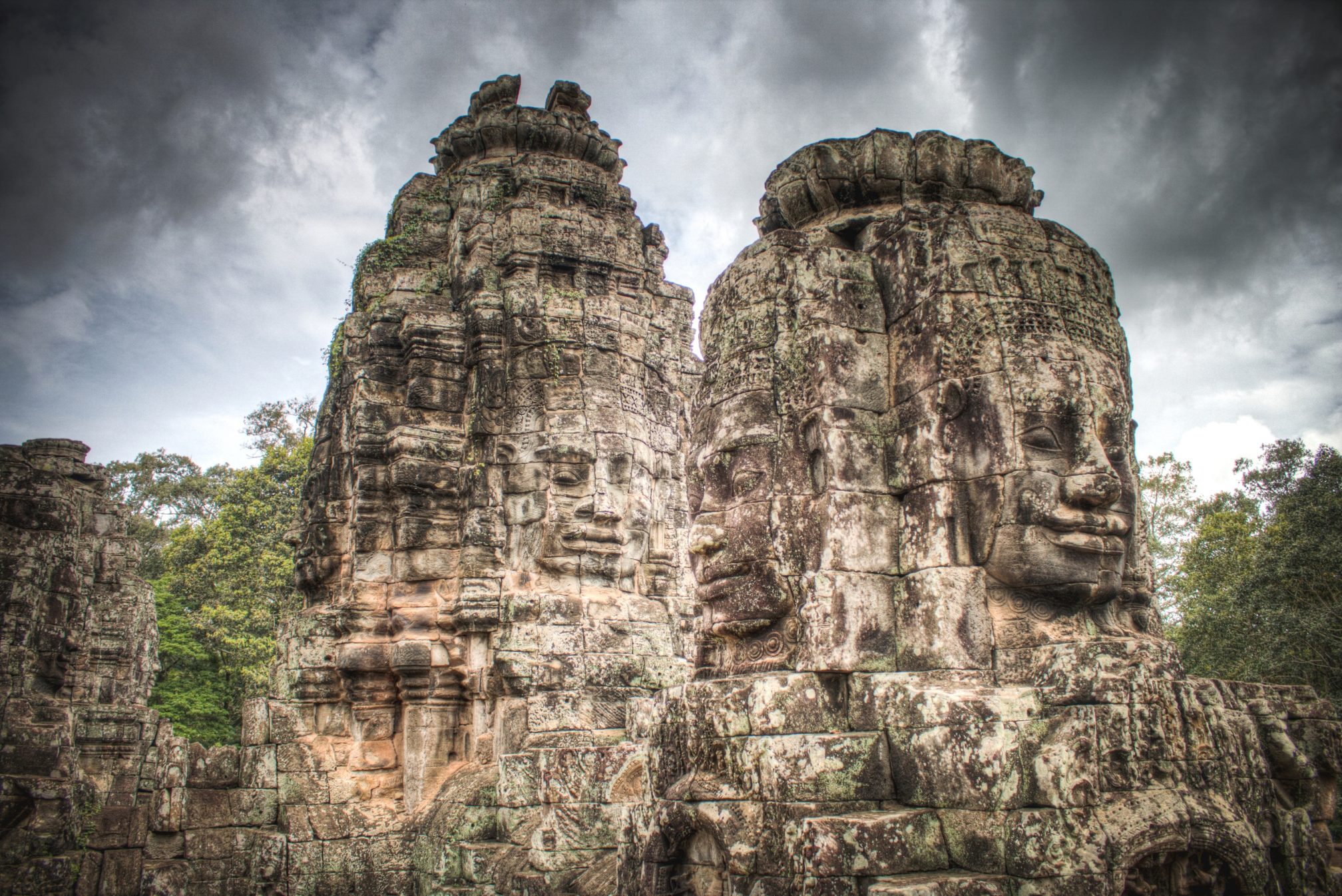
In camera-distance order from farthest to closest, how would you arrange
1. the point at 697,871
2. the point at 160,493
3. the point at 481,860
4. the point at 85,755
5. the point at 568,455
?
the point at 160,493 < the point at 85,755 < the point at 568,455 < the point at 481,860 < the point at 697,871

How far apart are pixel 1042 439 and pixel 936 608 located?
0.95 meters

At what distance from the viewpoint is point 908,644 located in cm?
461

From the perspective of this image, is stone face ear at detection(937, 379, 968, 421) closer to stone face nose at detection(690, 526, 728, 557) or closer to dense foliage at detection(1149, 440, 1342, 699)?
stone face nose at detection(690, 526, 728, 557)

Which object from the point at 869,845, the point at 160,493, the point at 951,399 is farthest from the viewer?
the point at 160,493

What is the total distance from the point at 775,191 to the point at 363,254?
795cm

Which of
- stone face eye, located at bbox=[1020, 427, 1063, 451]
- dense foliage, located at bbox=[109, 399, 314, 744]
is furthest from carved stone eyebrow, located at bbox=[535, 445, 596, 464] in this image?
dense foliage, located at bbox=[109, 399, 314, 744]

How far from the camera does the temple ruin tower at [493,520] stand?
888 centimetres

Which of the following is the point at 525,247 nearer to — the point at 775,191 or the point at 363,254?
the point at 363,254

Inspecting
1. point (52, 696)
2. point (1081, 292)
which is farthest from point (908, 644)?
point (52, 696)

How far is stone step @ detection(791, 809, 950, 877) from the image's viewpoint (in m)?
3.92

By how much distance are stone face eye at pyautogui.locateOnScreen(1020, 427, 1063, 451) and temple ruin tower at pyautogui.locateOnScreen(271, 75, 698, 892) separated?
14.0 feet

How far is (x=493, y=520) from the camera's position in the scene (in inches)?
375

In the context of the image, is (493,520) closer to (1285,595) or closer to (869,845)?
(869,845)

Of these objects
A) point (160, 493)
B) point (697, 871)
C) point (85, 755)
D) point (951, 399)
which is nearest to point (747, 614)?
point (697, 871)
